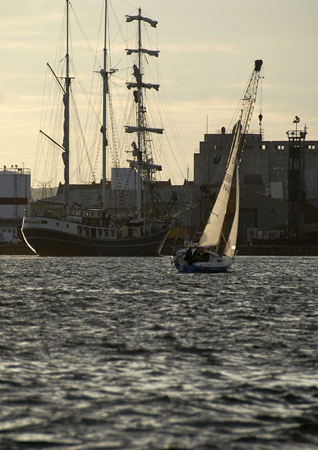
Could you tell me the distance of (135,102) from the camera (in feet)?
552

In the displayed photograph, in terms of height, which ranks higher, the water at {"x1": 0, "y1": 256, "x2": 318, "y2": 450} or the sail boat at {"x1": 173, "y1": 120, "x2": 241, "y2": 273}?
the sail boat at {"x1": 173, "y1": 120, "x2": 241, "y2": 273}

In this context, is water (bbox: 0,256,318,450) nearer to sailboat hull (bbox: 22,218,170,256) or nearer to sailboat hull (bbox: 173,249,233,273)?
sailboat hull (bbox: 173,249,233,273)

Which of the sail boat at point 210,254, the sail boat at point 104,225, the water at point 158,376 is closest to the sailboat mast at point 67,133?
the sail boat at point 104,225

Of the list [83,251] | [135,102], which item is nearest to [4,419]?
[83,251]

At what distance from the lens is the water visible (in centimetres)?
1861

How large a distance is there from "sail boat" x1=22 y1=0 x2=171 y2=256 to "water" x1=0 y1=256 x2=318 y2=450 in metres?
97.8

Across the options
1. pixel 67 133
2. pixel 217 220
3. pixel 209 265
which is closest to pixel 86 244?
pixel 67 133

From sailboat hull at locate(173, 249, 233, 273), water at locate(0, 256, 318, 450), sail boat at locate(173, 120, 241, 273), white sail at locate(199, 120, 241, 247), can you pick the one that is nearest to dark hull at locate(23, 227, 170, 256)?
white sail at locate(199, 120, 241, 247)

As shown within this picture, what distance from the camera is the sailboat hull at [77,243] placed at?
148000mm

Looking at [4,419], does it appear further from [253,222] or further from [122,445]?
[253,222]

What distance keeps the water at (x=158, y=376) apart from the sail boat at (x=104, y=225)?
3850 inches

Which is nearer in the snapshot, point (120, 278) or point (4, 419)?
point (4, 419)

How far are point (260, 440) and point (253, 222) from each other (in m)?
170

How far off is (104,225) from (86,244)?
6.18 m
